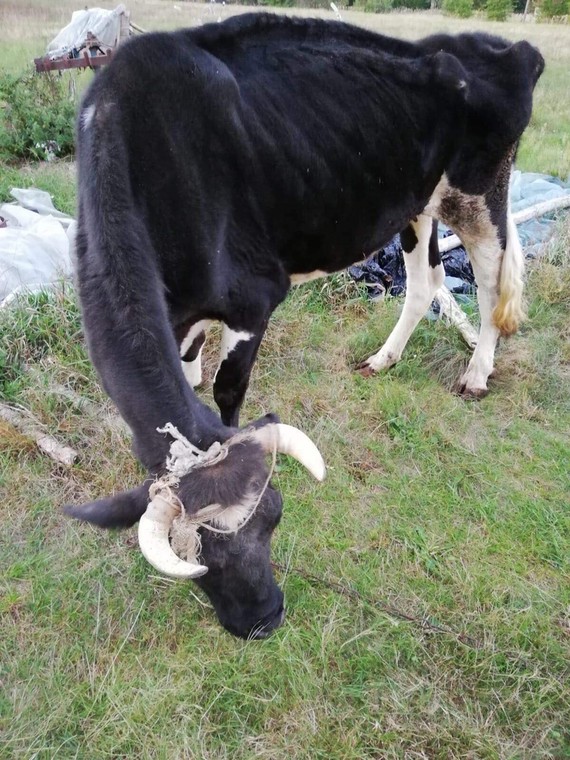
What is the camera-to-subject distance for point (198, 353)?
154 inches

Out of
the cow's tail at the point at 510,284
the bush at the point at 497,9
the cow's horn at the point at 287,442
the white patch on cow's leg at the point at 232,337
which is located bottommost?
the bush at the point at 497,9

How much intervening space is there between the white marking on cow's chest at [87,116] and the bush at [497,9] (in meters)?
36.0

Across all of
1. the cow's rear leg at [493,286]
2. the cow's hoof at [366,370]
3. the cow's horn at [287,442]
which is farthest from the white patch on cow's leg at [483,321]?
the cow's horn at [287,442]

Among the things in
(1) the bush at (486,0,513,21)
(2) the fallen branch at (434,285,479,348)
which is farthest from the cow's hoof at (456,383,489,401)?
(1) the bush at (486,0,513,21)

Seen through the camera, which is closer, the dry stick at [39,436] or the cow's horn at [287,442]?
the cow's horn at [287,442]

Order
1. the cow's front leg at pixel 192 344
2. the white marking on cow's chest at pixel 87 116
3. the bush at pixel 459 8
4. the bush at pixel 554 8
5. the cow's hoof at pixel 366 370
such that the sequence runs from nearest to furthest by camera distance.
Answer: the white marking on cow's chest at pixel 87 116, the cow's front leg at pixel 192 344, the cow's hoof at pixel 366 370, the bush at pixel 459 8, the bush at pixel 554 8

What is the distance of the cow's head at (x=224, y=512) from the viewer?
198 centimetres

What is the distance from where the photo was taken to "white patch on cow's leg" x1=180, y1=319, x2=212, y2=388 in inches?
131

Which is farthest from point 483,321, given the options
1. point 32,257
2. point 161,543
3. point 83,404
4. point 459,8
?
point 459,8

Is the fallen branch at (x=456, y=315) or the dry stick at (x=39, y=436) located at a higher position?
the fallen branch at (x=456, y=315)

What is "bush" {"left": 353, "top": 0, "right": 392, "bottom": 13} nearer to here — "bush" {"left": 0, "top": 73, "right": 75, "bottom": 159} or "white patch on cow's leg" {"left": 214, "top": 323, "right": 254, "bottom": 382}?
"bush" {"left": 0, "top": 73, "right": 75, "bottom": 159}

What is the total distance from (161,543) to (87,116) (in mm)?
1810

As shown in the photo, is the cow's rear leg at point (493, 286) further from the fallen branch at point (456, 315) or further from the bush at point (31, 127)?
the bush at point (31, 127)

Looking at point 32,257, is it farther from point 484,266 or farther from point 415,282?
point 484,266
